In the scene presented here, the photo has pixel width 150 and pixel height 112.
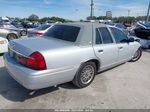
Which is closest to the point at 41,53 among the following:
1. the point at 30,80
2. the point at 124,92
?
the point at 30,80

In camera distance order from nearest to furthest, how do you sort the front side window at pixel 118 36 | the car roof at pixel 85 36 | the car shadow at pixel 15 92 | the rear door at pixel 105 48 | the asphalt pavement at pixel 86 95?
the asphalt pavement at pixel 86 95 → the car shadow at pixel 15 92 → the car roof at pixel 85 36 → the rear door at pixel 105 48 → the front side window at pixel 118 36

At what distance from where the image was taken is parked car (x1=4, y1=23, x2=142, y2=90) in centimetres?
239

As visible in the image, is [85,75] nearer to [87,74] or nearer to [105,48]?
[87,74]

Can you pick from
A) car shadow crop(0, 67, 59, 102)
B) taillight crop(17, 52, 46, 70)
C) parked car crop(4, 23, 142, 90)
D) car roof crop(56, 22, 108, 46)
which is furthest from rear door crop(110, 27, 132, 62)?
taillight crop(17, 52, 46, 70)

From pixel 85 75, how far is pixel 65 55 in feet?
3.15

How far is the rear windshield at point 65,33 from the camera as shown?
10.2ft

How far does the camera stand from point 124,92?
315 cm

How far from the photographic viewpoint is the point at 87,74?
3.30 m

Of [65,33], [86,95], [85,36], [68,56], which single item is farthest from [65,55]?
[86,95]

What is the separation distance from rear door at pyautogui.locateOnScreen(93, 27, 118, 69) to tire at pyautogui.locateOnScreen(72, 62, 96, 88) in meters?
0.34

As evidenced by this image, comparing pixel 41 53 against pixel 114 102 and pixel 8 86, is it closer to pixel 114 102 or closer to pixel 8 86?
pixel 8 86

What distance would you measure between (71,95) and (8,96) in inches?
55.6

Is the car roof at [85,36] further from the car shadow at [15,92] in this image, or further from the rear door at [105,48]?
the car shadow at [15,92]

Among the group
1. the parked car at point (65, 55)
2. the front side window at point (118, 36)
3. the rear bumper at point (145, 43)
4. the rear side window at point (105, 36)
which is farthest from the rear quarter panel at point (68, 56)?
the rear bumper at point (145, 43)
